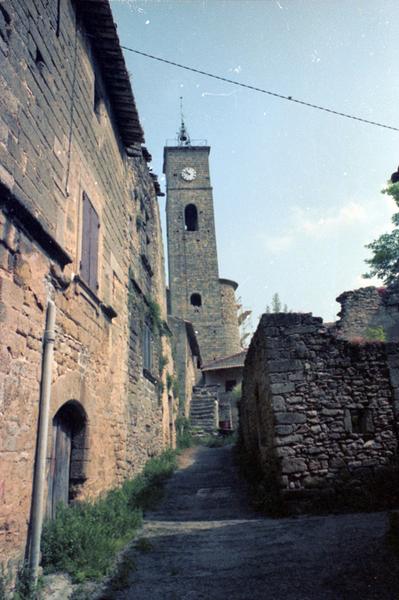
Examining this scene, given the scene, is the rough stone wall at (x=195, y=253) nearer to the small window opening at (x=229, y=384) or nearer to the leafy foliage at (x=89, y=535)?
the small window opening at (x=229, y=384)

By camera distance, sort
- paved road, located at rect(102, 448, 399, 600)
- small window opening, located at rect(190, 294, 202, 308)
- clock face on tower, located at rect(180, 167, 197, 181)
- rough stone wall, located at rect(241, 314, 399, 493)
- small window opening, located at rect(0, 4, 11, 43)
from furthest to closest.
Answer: clock face on tower, located at rect(180, 167, 197, 181) < small window opening, located at rect(190, 294, 202, 308) < rough stone wall, located at rect(241, 314, 399, 493) < small window opening, located at rect(0, 4, 11, 43) < paved road, located at rect(102, 448, 399, 600)

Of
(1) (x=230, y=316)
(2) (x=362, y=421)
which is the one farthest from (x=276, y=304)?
(2) (x=362, y=421)

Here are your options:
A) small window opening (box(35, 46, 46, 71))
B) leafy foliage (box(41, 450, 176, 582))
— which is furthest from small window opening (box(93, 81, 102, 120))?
leafy foliage (box(41, 450, 176, 582))

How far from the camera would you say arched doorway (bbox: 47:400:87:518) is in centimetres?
456

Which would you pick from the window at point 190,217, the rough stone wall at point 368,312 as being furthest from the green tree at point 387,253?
the window at point 190,217

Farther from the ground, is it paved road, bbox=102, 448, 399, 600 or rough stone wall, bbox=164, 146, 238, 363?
rough stone wall, bbox=164, 146, 238, 363

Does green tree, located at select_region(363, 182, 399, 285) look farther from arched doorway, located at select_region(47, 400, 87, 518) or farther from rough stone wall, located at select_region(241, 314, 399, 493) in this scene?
arched doorway, located at select_region(47, 400, 87, 518)

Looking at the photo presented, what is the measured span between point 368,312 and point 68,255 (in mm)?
10738

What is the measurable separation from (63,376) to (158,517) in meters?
3.10

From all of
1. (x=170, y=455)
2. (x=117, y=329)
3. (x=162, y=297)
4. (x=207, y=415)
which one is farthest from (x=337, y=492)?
(x=207, y=415)

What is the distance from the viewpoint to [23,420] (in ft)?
11.6

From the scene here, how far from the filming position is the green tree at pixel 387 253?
51.8 ft

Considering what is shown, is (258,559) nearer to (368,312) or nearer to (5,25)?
(5,25)

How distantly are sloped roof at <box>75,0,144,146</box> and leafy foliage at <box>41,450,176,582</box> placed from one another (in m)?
6.59
